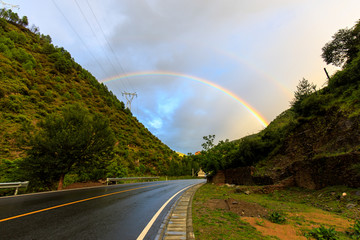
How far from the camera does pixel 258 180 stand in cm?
1486

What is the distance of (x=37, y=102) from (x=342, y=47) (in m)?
60.4

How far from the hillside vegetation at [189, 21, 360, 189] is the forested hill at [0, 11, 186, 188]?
1750 centimetres

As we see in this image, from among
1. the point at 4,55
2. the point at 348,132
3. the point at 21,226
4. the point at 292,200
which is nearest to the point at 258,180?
the point at 292,200

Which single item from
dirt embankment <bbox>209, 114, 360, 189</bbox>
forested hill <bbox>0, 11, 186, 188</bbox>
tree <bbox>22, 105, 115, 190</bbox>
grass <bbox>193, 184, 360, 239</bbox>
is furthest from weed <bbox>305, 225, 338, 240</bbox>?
forested hill <bbox>0, 11, 186, 188</bbox>

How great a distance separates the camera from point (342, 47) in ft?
87.4

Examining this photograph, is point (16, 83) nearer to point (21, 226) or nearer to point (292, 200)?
point (21, 226)

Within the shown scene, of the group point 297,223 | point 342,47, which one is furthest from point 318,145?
point 342,47

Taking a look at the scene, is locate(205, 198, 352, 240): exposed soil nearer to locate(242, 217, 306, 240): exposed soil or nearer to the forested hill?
locate(242, 217, 306, 240): exposed soil

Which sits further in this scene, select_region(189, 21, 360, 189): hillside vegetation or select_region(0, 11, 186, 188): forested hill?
select_region(0, 11, 186, 188): forested hill

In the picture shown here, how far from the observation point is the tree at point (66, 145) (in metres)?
13.8

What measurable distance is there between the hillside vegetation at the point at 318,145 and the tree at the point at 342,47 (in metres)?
12.3

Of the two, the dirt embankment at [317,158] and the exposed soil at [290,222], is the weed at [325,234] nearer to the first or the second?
the exposed soil at [290,222]

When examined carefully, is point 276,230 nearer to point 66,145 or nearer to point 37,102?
point 66,145

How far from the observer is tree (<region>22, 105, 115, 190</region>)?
13.8 m
